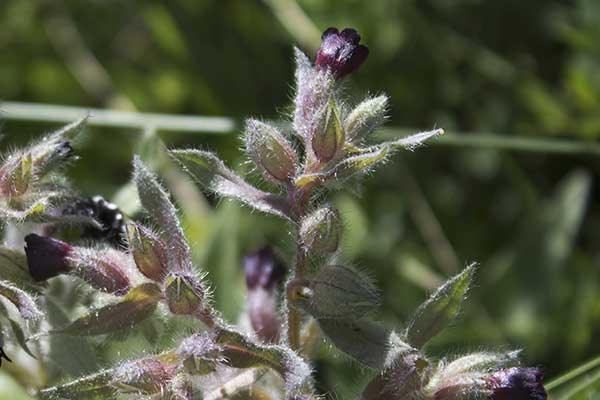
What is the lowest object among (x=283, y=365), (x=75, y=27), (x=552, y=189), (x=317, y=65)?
(x=283, y=365)

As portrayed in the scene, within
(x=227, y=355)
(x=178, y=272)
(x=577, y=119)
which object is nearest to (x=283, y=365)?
(x=227, y=355)

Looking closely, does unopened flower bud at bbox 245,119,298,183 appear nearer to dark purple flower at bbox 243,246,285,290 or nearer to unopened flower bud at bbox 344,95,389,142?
unopened flower bud at bbox 344,95,389,142

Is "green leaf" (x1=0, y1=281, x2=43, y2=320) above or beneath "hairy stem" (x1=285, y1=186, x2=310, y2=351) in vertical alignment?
beneath

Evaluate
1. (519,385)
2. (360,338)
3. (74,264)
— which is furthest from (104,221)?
(519,385)

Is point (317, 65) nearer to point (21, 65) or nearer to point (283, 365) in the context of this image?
point (283, 365)

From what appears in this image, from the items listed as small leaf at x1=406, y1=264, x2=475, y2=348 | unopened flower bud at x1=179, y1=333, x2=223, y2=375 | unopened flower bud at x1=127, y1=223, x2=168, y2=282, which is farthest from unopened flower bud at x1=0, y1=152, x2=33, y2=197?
small leaf at x1=406, y1=264, x2=475, y2=348
